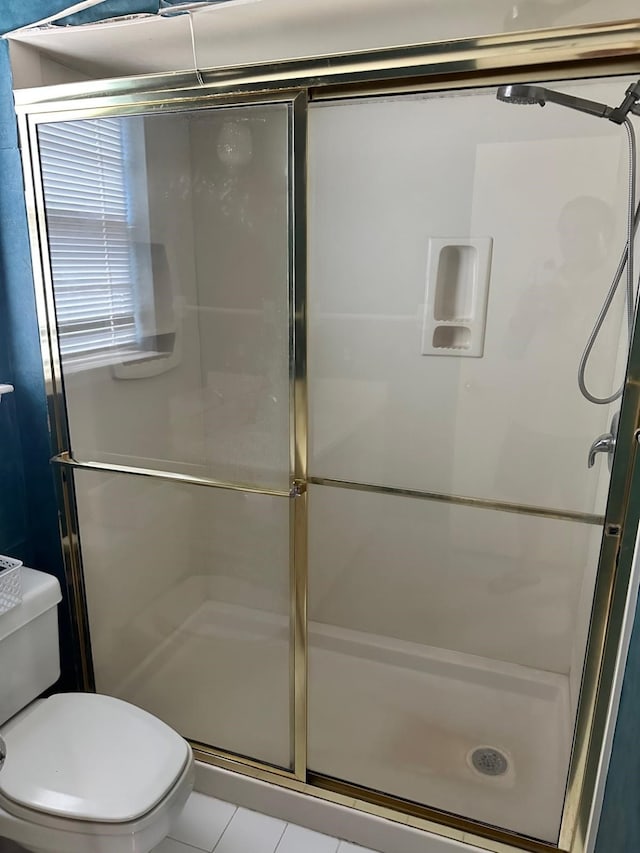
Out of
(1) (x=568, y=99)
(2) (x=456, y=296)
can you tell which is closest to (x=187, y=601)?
(2) (x=456, y=296)

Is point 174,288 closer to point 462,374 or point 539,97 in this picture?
point 462,374

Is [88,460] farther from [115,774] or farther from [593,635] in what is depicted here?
[593,635]

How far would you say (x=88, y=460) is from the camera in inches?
72.6

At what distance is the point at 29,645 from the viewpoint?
1.59 meters

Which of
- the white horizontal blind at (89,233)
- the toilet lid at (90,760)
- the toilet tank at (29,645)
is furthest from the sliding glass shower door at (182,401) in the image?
the toilet lid at (90,760)

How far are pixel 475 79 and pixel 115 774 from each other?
5.61 feet

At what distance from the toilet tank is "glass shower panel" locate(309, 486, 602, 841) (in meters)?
0.78

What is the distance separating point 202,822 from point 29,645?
0.71m

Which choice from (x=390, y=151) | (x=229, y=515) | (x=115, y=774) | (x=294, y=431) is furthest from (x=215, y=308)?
(x=115, y=774)

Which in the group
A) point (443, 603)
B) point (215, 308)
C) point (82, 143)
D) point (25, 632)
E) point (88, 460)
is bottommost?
point (443, 603)

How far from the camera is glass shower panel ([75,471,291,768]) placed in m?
1.88

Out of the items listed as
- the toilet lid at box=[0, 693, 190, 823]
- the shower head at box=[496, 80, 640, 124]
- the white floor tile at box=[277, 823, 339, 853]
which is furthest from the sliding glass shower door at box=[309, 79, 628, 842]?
the toilet lid at box=[0, 693, 190, 823]

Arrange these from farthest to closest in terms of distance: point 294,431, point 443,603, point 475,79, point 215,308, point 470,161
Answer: point 443,603 < point 470,161 < point 215,308 < point 294,431 < point 475,79

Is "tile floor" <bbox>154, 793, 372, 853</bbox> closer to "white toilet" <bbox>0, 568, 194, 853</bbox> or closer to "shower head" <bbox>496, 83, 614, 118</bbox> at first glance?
"white toilet" <bbox>0, 568, 194, 853</bbox>
